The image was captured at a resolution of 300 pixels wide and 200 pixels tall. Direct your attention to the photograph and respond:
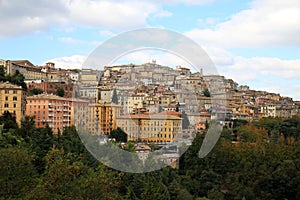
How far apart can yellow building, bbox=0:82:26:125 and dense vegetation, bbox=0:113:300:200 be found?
123cm

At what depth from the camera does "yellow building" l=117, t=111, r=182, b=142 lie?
8.10 m

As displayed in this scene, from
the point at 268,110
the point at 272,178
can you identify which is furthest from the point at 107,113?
the point at 268,110

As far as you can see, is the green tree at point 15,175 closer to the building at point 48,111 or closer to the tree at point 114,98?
the tree at point 114,98

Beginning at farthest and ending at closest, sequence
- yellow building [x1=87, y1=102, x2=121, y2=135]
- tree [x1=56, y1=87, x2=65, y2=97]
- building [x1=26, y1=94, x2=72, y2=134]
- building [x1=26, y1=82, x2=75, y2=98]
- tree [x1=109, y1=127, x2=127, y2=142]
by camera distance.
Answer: tree [x1=56, y1=87, x2=65, y2=97] < building [x1=26, y1=82, x2=75, y2=98] < building [x1=26, y1=94, x2=72, y2=134] < tree [x1=109, y1=127, x2=127, y2=142] < yellow building [x1=87, y1=102, x2=121, y2=135]

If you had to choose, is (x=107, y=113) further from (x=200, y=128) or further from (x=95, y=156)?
(x=200, y=128)

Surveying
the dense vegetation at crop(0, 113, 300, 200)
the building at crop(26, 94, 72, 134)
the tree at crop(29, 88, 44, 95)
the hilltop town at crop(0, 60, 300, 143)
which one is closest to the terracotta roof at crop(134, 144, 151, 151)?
the hilltop town at crop(0, 60, 300, 143)

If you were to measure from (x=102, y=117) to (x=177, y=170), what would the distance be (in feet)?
6.09

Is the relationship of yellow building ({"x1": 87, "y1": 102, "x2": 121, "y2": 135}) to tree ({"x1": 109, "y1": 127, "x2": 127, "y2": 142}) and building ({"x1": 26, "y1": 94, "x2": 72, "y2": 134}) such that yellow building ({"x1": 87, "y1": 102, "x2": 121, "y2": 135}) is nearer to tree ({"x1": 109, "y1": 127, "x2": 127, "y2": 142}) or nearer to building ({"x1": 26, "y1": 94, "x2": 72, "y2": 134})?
tree ({"x1": 109, "y1": 127, "x2": 127, "y2": 142})

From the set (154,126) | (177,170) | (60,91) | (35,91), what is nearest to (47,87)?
(60,91)

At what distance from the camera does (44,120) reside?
486 inches

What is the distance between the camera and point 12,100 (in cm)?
1169

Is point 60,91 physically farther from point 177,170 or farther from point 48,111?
point 177,170

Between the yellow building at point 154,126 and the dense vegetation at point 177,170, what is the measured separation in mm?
619

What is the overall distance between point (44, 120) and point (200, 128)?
4.77 metres
